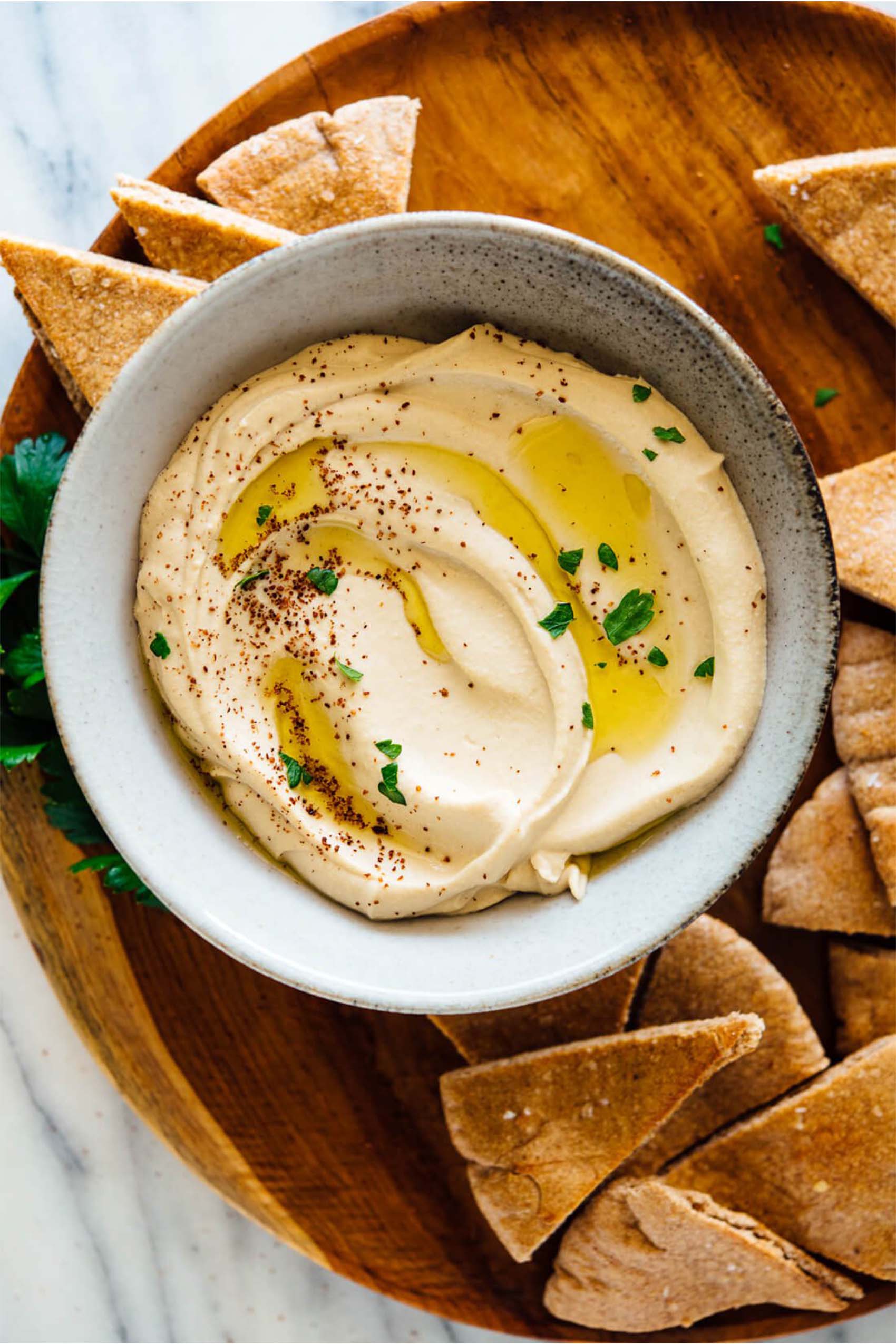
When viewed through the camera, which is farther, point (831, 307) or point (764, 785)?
point (831, 307)

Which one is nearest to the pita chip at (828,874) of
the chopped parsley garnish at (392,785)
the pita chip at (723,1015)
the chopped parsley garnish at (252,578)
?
the pita chip at (723,1015)

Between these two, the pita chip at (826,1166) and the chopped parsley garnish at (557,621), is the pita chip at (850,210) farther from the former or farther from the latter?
the pita chip at (826,1166)

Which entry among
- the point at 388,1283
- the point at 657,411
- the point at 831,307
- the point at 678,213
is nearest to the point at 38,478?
the point at 657,411

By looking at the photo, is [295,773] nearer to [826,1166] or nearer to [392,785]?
[392,785]

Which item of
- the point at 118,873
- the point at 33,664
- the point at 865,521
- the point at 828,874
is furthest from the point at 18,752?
the point at 865,521

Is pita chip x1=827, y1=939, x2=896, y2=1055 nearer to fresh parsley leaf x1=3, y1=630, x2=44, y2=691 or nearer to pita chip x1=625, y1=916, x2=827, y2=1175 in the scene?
pita chip x1=625, y1=916, x2=827, y2=1175

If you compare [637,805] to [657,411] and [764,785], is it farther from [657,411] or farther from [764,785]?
[657,411]
